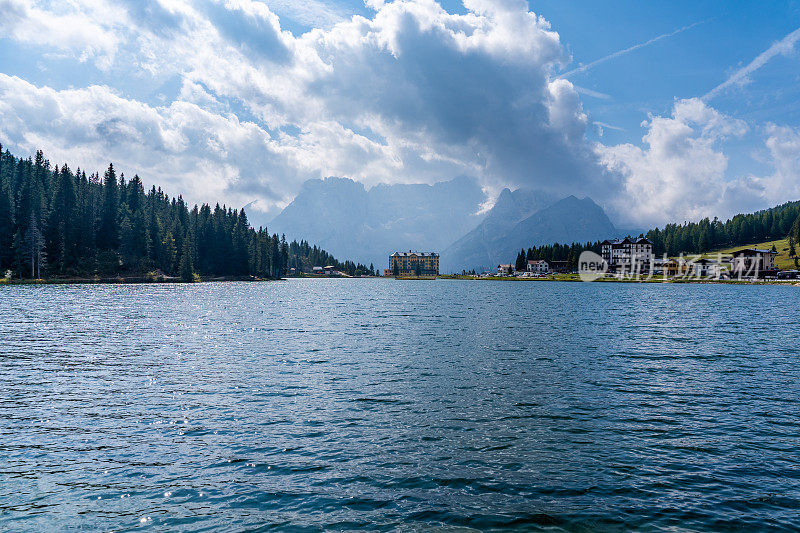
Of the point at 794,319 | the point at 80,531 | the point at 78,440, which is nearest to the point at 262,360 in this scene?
the point at 78,440

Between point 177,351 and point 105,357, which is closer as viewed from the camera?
point 105,357

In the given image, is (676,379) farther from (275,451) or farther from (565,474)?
(275,451)

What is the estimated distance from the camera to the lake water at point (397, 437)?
1390 cm

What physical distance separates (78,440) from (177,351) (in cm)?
2409

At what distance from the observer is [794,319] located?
76438mm

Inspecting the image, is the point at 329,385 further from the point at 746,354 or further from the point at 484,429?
the point at 746,354

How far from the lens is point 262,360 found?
3859 centimetres

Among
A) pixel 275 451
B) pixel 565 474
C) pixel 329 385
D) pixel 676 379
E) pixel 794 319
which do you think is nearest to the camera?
pixel 565 474

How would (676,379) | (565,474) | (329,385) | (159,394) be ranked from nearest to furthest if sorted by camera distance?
(565,474)
(159,394)
(329,385)
(676,379)

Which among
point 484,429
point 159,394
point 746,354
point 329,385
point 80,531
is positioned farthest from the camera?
point 746,354

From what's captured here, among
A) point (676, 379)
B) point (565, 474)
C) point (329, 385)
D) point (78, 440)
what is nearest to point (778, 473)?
point (565, 474)

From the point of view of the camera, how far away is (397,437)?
2041cm

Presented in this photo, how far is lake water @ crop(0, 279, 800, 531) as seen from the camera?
13.9 metres

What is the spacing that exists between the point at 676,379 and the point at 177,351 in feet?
142
